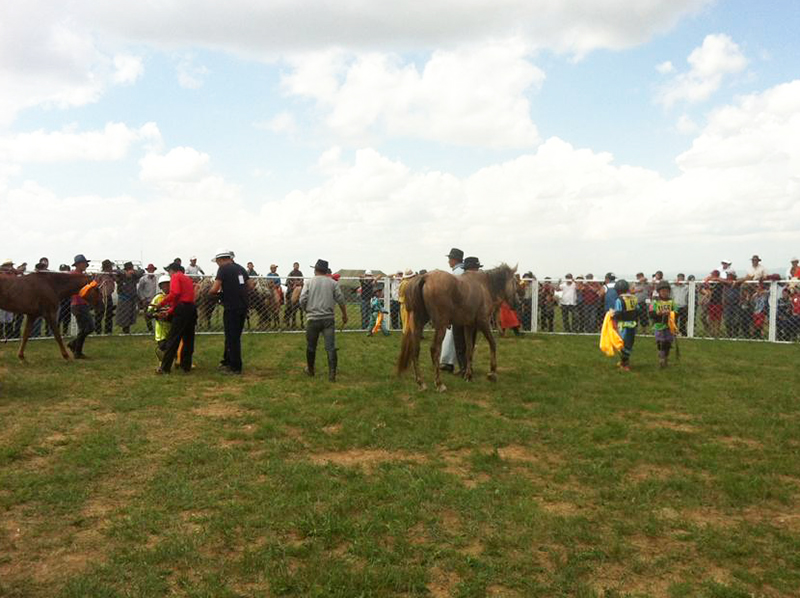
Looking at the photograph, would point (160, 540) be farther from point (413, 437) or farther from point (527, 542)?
point (413, 437)

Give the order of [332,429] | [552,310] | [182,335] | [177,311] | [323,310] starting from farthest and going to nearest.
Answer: [552,310] < [182,335] < [177,311] < [323,310] < [332,429]

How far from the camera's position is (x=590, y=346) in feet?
47.5

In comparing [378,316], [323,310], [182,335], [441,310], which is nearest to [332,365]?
[323,310]

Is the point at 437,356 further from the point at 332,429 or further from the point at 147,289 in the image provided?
the point at 147,289

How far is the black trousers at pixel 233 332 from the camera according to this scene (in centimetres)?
1005

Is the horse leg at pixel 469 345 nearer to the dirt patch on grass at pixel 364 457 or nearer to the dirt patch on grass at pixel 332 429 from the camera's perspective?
the dirt patch on grass at pixel 332 429

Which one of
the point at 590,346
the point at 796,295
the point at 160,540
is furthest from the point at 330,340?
the point at 796,295

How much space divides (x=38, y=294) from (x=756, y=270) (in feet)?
54.7

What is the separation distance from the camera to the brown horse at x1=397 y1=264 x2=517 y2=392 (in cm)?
909

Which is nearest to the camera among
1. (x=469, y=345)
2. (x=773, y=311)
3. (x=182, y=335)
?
(x=469, y=345)

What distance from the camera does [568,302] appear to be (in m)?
17.6

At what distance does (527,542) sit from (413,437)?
248 cm

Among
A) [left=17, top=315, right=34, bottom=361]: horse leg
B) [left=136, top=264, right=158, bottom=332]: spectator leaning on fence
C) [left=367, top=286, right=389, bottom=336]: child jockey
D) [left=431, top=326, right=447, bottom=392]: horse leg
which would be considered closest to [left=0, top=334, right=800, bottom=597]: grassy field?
[left=431, top=326, right=447, bottom=392]: horse leg

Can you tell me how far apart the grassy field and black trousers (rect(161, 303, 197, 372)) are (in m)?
0.79
